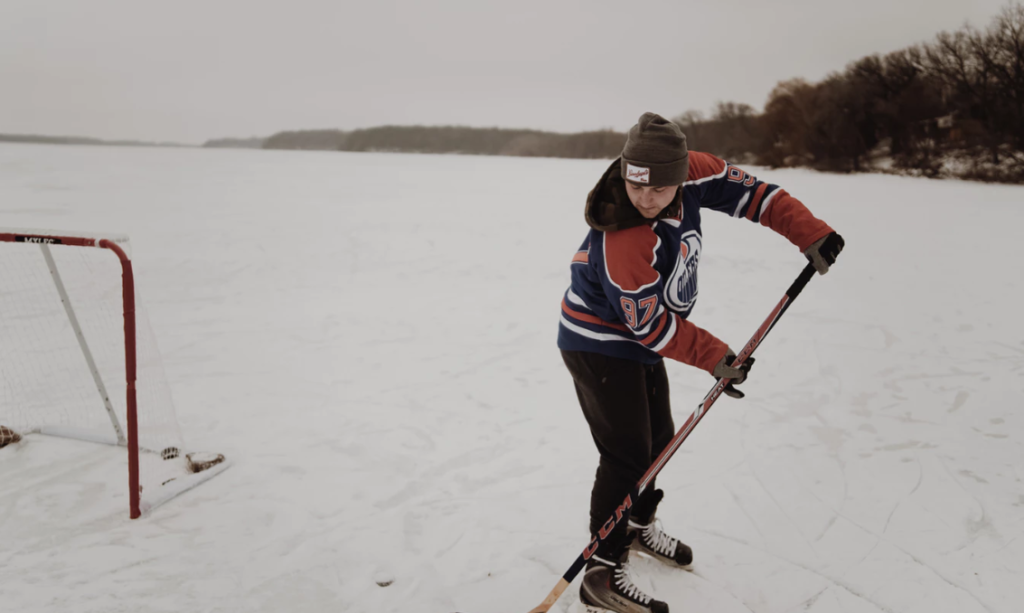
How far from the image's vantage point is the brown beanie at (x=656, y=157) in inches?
64.6

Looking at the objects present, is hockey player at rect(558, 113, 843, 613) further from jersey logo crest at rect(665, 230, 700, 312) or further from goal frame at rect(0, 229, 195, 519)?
goal frame at rect(0, 229, 195, 519)

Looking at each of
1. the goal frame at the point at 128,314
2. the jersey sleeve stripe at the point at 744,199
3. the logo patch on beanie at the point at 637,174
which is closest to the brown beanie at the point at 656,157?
the logo patch on beanie at the point at 637,174

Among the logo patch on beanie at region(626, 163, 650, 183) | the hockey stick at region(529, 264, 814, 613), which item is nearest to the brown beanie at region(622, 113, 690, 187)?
the logo patch on beanie at region(626, 163, 650, 183)

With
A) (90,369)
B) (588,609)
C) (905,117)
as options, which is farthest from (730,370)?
(905,117)

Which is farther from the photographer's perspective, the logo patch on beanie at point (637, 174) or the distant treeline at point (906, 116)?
the distant treeline at point (906, 116)

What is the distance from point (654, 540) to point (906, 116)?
64.1ft

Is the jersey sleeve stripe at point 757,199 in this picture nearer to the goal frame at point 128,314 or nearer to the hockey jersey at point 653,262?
the hockey jersey at point 653,262

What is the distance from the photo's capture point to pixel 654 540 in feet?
7.48

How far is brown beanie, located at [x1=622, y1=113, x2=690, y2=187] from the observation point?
5.38 ft

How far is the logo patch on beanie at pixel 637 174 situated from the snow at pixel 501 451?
1.62 m

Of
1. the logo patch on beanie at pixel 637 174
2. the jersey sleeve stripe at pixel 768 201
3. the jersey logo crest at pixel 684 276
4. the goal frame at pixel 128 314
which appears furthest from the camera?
the goal frame at pixel 128 314

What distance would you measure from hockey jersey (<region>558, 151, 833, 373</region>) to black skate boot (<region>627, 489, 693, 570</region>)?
66cm

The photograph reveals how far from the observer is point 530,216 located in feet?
34.2

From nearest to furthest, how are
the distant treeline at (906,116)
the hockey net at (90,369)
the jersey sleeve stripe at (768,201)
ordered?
1. the jersey sleeve stripe at (768,201)
2. the hockey net at (90,369)
3. the distant treeline at (906,116)
